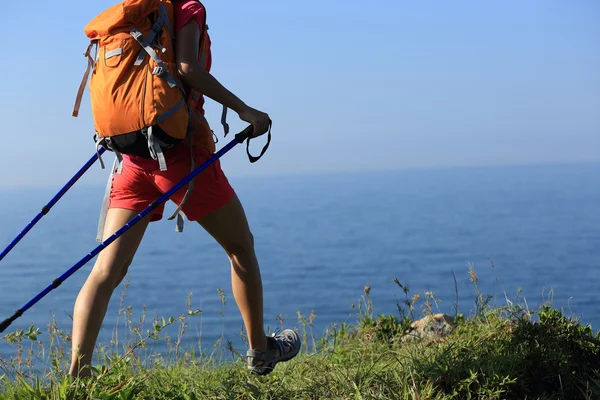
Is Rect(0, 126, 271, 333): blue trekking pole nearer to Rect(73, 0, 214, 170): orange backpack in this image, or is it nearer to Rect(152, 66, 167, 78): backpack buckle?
Rect(73, 0, 214, 170): orange backpack

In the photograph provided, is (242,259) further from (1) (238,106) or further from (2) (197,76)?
(2) (197,76)

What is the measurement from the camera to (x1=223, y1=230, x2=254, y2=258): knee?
4465 millimetres

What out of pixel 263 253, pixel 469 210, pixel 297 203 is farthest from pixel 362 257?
pixel 297 203

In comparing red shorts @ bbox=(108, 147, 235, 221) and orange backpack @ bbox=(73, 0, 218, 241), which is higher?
orange backpack @ bbox=(73, 0, 218, 241)

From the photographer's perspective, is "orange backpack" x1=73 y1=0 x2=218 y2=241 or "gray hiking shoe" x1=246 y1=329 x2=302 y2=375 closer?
"orange backpack" x1=73 y1=0 x2=218 y2=241

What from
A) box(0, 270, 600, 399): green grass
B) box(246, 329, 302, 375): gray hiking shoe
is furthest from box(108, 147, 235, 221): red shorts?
box(246, 329, 302, 375): gray hiking shoe

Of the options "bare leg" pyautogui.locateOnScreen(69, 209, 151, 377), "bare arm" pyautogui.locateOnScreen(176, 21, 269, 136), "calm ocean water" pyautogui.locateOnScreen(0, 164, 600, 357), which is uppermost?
"bare arm" pyautogui.locateOnScreen(176, 21, 269, 136)

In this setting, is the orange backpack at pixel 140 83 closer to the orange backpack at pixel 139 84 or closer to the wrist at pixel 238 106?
the orange backpack at pixel 139 84

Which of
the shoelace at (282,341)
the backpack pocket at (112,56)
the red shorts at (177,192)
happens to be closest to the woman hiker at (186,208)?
the red shorts at (177,192)

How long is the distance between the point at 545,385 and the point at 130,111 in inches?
109

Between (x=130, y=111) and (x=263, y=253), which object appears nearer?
(x=130, y=111)

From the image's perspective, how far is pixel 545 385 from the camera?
478 cm

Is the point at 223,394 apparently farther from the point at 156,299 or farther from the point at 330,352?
the point at 156,299

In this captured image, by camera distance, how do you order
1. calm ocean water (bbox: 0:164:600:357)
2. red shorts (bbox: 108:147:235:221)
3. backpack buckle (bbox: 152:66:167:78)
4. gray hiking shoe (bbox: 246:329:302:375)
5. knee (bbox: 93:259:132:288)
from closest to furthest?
backpack buckle (bbox: 152:66:167:78), knee (bbox: 93:259:132:288), red shorts (bbox: 108:147:235:221), gray hiking shoe (bbox: 246:329:302:375), calm ocean water (bbox: 0:164:600:357)
